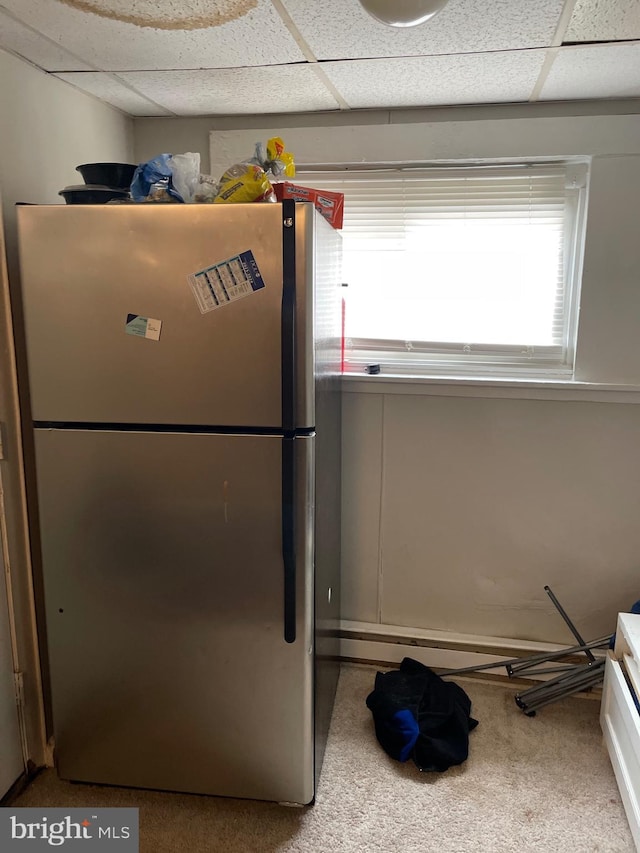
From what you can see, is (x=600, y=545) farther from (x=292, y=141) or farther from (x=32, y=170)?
(x=32, y=170)

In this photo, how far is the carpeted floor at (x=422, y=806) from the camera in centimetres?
173

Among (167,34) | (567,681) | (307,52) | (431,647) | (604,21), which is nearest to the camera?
(604,21)

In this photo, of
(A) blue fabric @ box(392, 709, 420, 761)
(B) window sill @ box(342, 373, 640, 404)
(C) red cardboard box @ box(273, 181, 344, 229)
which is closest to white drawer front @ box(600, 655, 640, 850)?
(A) blue fabric @ box(392, 709, 420, 761)

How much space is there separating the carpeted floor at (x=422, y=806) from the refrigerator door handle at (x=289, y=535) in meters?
0.59

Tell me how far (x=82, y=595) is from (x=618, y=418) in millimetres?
1873

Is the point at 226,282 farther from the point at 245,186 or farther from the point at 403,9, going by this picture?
the point at 403,9

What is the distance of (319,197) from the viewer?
6.41 ft

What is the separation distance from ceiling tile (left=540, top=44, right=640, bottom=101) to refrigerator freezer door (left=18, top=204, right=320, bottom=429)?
0.90 meters

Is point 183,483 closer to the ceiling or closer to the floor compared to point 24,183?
closer to the floor

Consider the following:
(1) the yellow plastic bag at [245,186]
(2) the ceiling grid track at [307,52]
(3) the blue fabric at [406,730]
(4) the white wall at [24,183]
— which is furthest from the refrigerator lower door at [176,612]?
(2) the ceiling grid track at [307,52]

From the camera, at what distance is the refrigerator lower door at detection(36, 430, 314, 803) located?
1654 mm

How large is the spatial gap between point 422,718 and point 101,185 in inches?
78.3

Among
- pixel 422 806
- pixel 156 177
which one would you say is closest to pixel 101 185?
pixel 156 177

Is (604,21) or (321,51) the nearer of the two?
(604,21)
